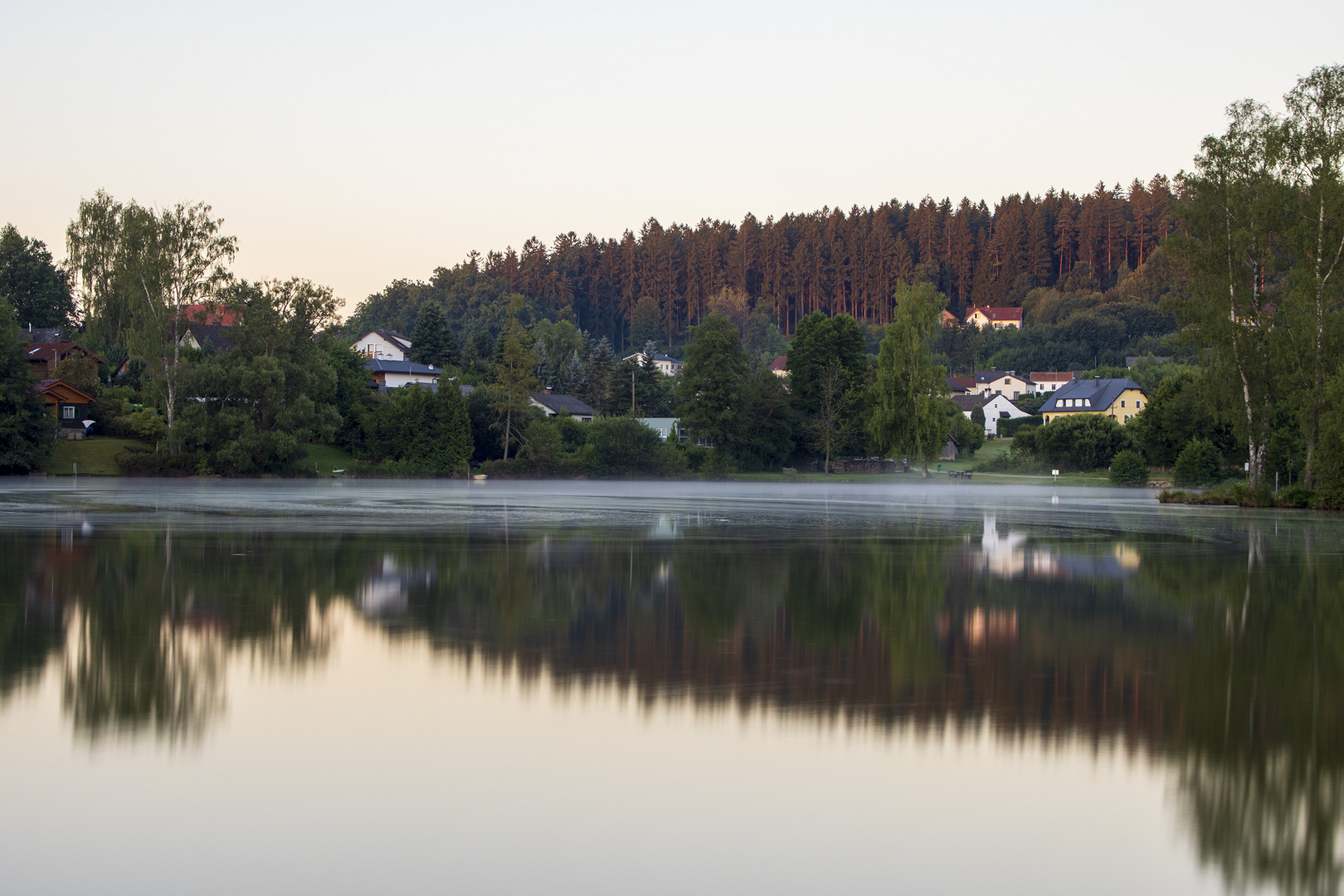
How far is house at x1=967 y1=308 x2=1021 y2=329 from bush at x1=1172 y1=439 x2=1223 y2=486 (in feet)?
386

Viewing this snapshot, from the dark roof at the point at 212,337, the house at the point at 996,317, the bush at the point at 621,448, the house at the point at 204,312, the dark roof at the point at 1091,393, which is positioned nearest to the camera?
the house at the point at 204,312

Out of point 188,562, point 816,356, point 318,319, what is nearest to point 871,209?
point 816,356

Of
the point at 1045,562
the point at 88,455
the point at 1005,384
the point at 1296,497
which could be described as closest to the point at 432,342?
the point at 88,455

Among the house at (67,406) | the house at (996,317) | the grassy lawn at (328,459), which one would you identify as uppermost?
the house at (996,317)

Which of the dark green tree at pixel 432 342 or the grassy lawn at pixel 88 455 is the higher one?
the dark green tree at pixel 432 342

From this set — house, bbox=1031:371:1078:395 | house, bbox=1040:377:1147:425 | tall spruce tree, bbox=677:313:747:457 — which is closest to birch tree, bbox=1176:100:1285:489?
tall spruce tree, bbox=677:313:747:457

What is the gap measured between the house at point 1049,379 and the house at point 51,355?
10681cm

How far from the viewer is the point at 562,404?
99875 millimetres

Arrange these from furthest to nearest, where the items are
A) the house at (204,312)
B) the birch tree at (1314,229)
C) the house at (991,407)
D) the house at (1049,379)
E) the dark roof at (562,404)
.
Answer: the house at (1049,379), the house at (991,407), the dark roof at (562,404), the house at (204,312), the birch tree at (1314,229)

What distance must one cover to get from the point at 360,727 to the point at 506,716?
43.9 inches

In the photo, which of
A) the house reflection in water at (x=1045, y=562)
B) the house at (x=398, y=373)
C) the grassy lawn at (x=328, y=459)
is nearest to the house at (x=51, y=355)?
the grassy lawn at (x=328, y=459)

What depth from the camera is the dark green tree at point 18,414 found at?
204 ft

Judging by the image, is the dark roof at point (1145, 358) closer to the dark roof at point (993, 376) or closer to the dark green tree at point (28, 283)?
the dark roof at point (993, 376)

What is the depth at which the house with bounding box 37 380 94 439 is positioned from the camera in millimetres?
70375
